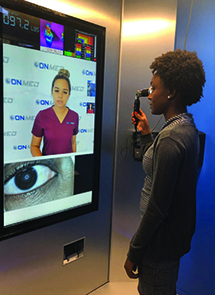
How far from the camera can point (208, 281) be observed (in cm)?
197

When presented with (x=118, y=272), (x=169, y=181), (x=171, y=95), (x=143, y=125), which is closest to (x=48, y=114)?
(x=143, y=125)

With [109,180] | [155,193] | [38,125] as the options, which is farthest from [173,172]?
[109,180]

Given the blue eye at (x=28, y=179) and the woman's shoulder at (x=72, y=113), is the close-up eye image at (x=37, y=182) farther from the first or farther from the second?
the woman's shoulder at (x=72, y=113)

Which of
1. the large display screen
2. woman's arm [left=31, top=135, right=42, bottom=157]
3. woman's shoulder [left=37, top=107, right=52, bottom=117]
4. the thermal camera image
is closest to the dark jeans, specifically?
the large display screen

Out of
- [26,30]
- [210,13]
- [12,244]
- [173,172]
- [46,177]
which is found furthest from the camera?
[210,13]

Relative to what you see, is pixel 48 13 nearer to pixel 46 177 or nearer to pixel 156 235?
pixel 46 177

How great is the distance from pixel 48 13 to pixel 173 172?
3.79 feet

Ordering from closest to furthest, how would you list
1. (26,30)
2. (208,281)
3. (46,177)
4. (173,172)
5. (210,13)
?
1. (173,172)
2. (26,30)
3. (46,177)
4. (210,13)
5. (208,281)

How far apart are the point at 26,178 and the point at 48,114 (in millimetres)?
413

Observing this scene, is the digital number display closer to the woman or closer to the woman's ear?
the woman

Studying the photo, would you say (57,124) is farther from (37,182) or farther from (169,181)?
(169,181)

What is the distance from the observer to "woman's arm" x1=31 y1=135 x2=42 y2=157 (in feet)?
4.94

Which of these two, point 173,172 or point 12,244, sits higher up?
point 173,172

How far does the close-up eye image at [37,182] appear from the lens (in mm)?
1446
